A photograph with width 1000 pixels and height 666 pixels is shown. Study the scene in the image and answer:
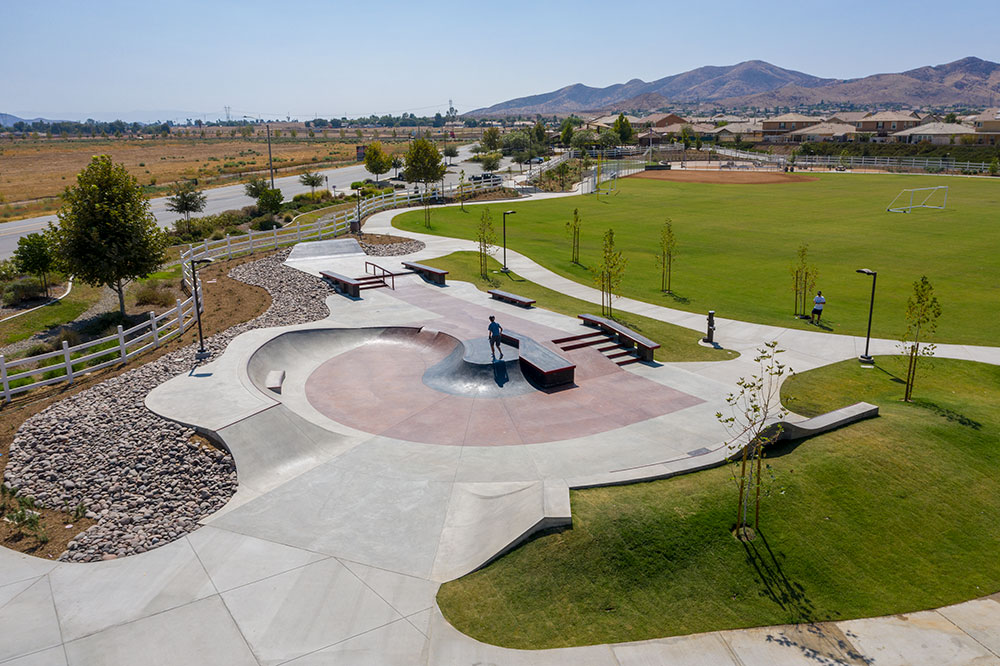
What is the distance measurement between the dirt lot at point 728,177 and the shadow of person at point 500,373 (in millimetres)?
74717

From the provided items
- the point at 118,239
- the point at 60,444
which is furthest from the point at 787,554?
the point at 118,239

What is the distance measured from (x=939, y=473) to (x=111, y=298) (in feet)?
114

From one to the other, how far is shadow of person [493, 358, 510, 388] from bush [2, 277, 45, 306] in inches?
975

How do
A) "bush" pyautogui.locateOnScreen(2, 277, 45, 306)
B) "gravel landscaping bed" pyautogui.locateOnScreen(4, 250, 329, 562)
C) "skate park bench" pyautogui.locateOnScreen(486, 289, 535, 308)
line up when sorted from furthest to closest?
"bush" pyautogui.locateOnScreen(2, 277, 45, 306) → "skate park bench" pyautogui.locateOnScreen(486, 289, 535, 308) → "gravel landscaping bed" pyautogui.locateOnScreen(4, 250, 329, 562)

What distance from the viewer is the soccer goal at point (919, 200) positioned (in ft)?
194

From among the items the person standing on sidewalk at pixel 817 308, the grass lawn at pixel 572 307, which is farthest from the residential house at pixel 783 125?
the person standing on sidewalk at pixel 817 308

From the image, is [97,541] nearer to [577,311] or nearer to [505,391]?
[505,391]

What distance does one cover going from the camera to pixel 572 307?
28016 mm

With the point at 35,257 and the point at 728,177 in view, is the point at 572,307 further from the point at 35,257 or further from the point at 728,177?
the point at 728,177

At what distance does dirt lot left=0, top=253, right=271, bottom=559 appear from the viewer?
11.9 meters

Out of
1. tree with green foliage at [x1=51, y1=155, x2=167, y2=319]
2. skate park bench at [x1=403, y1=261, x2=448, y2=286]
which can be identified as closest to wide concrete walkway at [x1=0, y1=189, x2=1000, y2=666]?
tree with green foliage at [x1=51, y1=155, x2=167, y2=319]

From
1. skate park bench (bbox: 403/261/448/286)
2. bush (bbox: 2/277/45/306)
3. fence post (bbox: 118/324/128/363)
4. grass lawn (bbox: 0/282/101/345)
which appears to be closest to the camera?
fence post (bbox: 118/324/128/363)

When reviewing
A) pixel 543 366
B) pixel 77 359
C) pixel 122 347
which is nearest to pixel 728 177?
pixel 543 366

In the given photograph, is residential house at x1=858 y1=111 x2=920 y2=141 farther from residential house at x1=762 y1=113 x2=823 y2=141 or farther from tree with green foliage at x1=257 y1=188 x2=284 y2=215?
tree with green foliage at x1=257 y1=188 x2=284 y2=215
